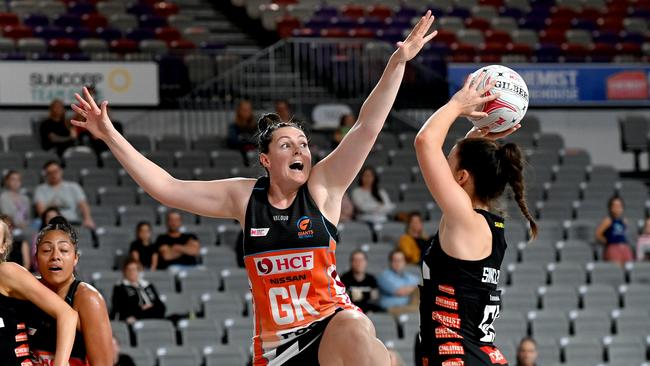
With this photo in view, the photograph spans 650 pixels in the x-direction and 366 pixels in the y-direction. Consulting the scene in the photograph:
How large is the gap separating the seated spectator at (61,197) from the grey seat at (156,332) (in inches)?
79.9

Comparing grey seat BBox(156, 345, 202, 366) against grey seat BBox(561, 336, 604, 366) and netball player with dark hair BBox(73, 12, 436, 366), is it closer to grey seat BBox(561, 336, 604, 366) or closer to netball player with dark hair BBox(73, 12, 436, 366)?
grey seat BBox(561, 336, 604, 366)

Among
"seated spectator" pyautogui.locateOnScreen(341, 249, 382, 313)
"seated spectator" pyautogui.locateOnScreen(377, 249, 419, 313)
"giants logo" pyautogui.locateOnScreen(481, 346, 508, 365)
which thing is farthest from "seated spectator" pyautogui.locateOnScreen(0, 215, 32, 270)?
"giants logo" pyautogui.locateOnScreen(481, 346, 508, 365)

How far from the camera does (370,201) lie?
14.1 meters

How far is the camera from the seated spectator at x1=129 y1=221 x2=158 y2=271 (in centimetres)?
1228

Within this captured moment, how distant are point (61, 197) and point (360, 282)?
11.6 ft

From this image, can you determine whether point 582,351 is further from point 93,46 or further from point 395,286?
point 93,46

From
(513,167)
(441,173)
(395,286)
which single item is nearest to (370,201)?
(395,286)

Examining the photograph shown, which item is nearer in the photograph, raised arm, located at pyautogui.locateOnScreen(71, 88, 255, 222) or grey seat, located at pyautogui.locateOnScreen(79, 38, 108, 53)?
raised arm, located at pyautogui.locateOnScreen(71, 88, 255, 222)

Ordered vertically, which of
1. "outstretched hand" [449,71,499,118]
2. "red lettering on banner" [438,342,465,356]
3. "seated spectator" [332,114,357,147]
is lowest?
"seated spectator" [332,114,357,147]

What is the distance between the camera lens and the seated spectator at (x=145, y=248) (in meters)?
12.3

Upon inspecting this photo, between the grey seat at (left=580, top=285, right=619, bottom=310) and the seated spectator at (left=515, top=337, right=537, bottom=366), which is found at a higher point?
the seated spectator at (left=515, top=337, right=537, bottom=366)

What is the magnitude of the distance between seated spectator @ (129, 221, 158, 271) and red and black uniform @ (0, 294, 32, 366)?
6.78 metres

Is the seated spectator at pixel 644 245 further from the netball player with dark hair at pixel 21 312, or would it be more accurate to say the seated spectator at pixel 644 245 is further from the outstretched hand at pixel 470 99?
the netball player with dark hair at pixel 21 312

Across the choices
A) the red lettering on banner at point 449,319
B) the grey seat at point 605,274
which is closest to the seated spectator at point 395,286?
the grey seat at point 605,274
